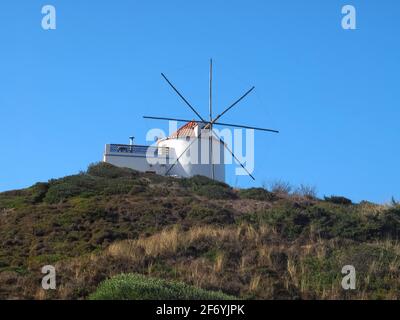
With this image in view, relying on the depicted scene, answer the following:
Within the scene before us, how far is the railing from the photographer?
150 feet

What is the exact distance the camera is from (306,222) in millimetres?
26109

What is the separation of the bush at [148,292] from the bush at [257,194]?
15.4 metres

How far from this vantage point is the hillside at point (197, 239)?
18516 mm

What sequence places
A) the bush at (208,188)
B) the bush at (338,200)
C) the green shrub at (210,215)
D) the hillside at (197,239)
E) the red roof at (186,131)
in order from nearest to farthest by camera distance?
the hillside at (197,239) → the green shrub at (210,215) → the bush at (208,188) → the bush at (338,200) → the red roof at (186,131)

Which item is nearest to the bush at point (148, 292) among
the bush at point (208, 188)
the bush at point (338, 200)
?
the bush at point (208, 188)

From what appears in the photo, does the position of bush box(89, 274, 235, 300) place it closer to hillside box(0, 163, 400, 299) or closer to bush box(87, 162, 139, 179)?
hillside box(0, 163, 400, 299)

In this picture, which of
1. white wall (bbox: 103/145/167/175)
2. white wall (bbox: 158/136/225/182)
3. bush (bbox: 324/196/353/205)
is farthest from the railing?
bush (bbox: 324/196/353/205)

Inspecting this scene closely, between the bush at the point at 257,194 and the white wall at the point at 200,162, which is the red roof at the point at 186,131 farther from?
the bush at the point at 257,194

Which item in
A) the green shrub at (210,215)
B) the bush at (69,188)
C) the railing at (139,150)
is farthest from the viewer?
the railing at (139,150)

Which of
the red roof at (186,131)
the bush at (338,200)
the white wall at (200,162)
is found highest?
the red roof at (186,131)

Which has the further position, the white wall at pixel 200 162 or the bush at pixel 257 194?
the white wall at pixel 200 162

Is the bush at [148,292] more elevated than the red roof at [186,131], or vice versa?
the red roof at [186,131]

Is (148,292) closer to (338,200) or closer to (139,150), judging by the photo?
(338,200)
